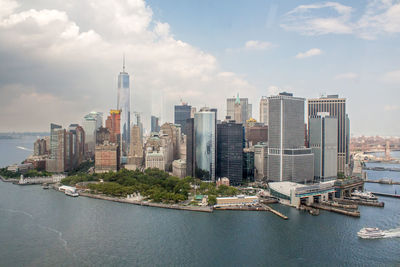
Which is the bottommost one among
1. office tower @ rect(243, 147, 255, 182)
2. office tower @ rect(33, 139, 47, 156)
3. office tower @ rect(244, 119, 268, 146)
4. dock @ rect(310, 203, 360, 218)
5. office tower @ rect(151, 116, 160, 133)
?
dock @ rect(310, 203, 360, 218)

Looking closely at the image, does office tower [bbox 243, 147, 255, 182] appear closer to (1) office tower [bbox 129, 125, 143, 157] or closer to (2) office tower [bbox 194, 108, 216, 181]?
(2) office tower [bbox 194, 108, 216, 181]

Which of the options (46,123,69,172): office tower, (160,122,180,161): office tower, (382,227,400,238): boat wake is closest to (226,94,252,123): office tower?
(160,122,180,161): office tower

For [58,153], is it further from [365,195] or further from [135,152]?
[365,195]

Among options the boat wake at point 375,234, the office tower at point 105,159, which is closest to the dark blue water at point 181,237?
the boat wake at point 375,234

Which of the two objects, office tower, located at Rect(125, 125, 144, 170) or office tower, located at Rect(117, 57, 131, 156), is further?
office tower, located at Rect(117, 57, 131, 156)

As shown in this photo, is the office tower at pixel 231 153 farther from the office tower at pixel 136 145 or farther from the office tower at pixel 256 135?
the office tower at pixel 136 145
